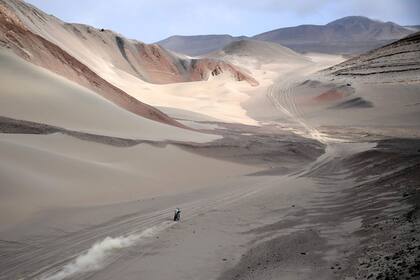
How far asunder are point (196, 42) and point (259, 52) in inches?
3203

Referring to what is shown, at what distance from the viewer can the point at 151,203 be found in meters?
9.08

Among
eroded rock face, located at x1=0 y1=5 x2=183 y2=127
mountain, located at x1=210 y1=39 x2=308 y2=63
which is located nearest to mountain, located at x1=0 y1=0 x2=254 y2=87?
eroded rock face, located at x1=0 y1=5 x2=183 y2=127

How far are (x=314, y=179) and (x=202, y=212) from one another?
427cm

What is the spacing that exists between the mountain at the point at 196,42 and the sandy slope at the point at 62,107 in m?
142

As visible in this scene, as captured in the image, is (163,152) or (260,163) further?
(260,163)

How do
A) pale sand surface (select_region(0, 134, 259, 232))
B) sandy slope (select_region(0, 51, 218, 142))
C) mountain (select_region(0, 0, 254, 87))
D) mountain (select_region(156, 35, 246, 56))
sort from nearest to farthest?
pale sand surface (select_region(0, 134, 259, 232)) → sandy slope (select_region(0, 51, 218, 142)) → mountain (select_region(0, 0, 254, 87)) → mountain (select_region(156, 35, 246, 56))

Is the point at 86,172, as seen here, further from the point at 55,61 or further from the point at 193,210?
the point at 55,61

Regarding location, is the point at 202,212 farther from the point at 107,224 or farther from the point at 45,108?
the point at 45,108

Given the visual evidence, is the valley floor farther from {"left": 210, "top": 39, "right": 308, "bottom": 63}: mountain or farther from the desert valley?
{"left": 210, "top": 39, "right": 308, "bottom": 63}: mountain

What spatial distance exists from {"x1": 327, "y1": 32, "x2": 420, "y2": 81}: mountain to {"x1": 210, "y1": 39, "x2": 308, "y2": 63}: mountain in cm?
4408

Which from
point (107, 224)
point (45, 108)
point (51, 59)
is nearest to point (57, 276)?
point (107, 224)

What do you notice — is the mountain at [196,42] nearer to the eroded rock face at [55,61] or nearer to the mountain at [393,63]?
the mountain at [393,63]

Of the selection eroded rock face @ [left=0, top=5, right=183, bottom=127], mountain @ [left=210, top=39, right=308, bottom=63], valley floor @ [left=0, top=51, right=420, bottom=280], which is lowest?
valley floor @ [left=0, top=51, right=420, bottom=280]

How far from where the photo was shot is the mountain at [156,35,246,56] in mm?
161250
